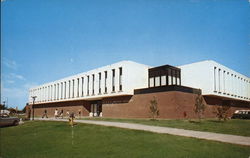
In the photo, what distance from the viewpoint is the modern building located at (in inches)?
1222

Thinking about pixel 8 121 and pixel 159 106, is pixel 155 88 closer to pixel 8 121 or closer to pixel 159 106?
pixel 159 106

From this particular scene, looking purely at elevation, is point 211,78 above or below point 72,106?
above

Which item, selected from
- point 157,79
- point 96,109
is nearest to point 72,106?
point 96,109

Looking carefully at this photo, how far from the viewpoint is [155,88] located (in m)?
31.7

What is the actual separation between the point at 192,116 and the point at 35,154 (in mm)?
26933

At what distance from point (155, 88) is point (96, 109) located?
57.1 feet

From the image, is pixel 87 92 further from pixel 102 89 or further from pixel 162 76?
pixel 162 76

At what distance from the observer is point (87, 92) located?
144 ft

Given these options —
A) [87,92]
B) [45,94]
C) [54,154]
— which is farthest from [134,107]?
[45,94]

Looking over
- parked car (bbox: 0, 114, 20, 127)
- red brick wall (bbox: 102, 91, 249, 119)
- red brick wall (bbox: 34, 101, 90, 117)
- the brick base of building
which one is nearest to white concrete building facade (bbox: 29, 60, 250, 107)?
the brick base of building

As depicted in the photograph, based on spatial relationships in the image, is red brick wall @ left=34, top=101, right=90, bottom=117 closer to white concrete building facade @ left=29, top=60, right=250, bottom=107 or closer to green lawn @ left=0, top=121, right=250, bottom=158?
white concrete building facade @ left=29, top=60, right=250, bottom=107

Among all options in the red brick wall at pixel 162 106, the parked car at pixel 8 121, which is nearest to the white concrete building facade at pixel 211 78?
the red brick wall at pixel 162 106

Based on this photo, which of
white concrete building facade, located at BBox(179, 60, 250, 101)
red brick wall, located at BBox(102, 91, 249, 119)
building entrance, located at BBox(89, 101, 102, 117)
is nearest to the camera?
red brick wall, located at BBox(102, 91, 249, 119)

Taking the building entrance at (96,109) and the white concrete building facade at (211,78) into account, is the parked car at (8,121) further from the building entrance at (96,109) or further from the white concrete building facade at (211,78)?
the white concrete building facade at (211,78)
